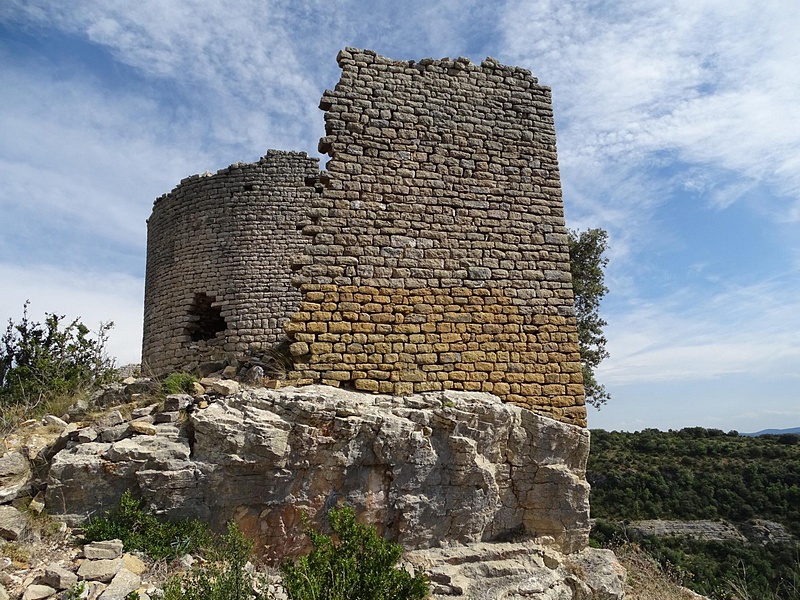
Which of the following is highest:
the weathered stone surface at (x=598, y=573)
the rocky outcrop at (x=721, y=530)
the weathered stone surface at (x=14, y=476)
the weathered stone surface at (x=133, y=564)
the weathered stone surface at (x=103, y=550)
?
the weathered stone surface at (x=14, y=476)

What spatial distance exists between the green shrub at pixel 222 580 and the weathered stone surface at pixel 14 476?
166cm

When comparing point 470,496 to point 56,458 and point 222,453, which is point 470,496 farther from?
point 56,458

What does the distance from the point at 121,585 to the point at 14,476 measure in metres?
1.81

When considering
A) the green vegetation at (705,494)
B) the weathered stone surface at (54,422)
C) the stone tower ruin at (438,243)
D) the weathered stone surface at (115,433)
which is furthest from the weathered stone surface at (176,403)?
the green vegetation at (705,494)

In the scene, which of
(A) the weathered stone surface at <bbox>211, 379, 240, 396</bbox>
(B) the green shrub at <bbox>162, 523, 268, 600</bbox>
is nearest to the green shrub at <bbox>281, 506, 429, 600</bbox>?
(B) the green shrub at <bbox>162, 523, 268, 600</bbox>

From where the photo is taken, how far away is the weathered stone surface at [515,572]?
499 cm

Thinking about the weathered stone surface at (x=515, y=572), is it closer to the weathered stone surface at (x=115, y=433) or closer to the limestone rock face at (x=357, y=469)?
the limestone rock face at (x=357, y=469)

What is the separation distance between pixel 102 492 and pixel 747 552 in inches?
568

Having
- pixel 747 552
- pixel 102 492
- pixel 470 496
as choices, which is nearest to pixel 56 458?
pixel 102 492

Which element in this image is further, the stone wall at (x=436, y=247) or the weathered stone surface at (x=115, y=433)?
the stone wall at (x=436, y=247)

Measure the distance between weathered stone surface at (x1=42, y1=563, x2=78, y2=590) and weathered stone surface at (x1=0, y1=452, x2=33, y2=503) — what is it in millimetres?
1107

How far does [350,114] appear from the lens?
600 cm

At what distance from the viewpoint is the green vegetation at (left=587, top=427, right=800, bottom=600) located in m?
12.5

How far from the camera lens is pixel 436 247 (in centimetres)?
595
